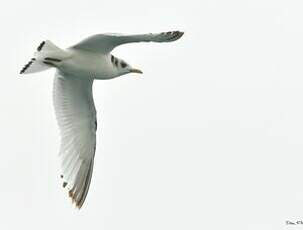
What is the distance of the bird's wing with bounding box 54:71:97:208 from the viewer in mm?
13938

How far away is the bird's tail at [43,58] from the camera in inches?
484

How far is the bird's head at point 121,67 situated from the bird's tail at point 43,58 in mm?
1020

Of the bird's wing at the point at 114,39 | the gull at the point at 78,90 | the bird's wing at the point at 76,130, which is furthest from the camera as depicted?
the bird's wing at the point at 76,130

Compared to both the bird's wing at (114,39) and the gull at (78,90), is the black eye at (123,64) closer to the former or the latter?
the gull at (78,90)

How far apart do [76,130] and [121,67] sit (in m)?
1.43

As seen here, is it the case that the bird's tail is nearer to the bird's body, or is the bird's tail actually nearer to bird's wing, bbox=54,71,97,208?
the bird's body

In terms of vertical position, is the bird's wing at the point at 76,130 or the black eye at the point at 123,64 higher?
the black eye at the point at 123,64

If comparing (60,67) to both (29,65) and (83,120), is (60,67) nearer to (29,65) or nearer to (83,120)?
(29,65)

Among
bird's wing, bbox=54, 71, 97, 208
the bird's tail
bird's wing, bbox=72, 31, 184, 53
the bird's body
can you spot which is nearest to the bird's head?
the bird's body

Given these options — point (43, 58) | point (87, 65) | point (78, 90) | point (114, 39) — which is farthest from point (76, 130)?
point (114, 39)

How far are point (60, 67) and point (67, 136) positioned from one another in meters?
1.80

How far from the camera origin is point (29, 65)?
40.4 feet

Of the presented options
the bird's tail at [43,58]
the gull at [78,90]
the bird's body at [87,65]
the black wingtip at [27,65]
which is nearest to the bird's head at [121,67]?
the gull at [78,90]

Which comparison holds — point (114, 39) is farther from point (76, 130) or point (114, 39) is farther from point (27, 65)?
point (76, 130)
